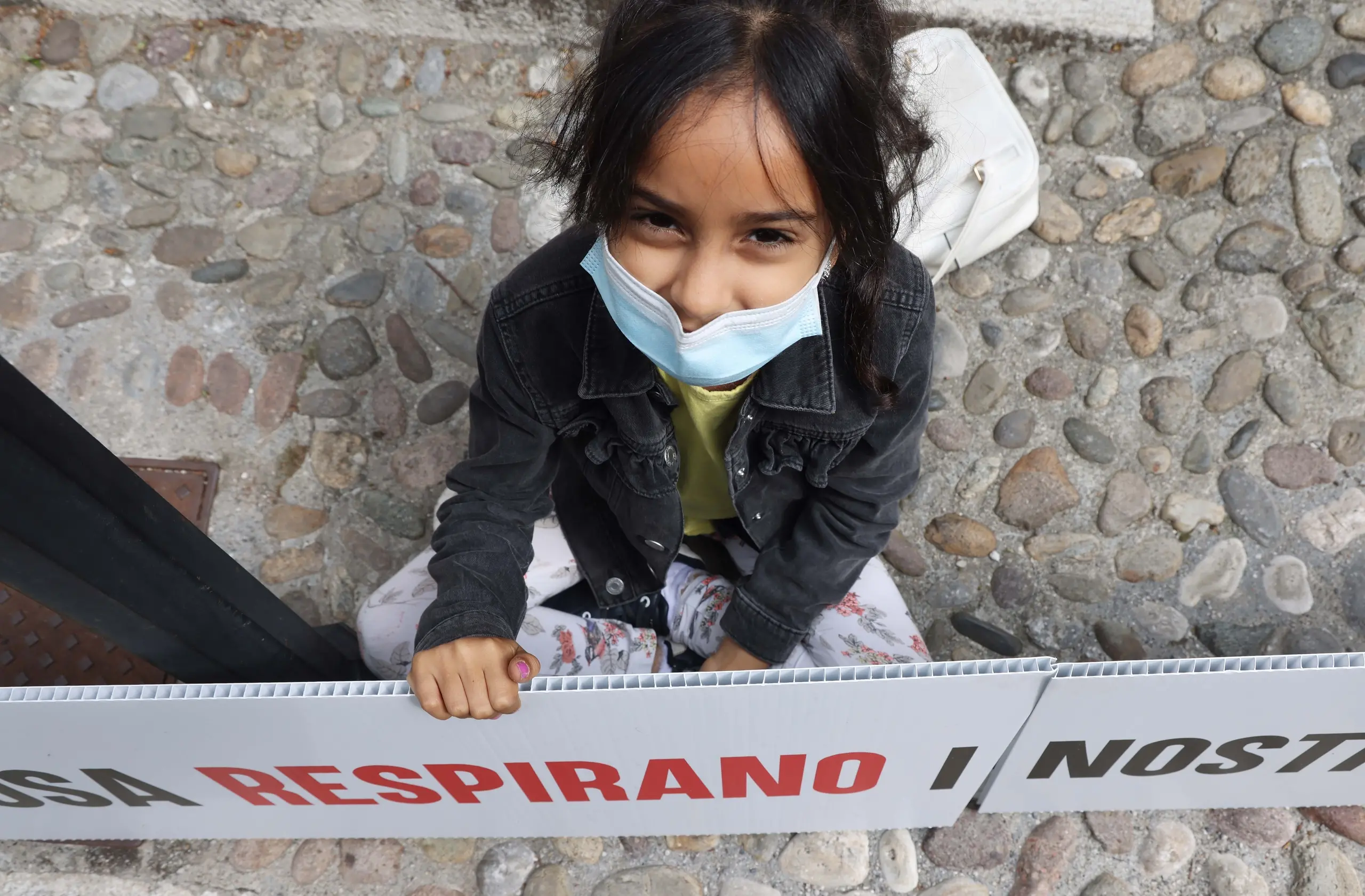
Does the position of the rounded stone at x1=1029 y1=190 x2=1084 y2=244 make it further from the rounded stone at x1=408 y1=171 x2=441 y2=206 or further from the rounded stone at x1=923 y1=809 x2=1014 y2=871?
the rounded stone at x1=408 y1=171 x2=441 y2=206

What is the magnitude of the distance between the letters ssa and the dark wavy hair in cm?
69

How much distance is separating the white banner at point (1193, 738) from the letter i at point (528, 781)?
628mm

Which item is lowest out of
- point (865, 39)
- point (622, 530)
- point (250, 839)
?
point (250, 839)

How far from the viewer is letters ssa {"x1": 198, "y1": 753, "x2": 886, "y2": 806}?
4.08ft

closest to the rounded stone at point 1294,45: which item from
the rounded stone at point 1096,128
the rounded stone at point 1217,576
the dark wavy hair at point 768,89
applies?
the rounded stone at point 1096,128

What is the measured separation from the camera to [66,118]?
2.23m

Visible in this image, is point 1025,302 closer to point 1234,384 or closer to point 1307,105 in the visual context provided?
point 1234,384

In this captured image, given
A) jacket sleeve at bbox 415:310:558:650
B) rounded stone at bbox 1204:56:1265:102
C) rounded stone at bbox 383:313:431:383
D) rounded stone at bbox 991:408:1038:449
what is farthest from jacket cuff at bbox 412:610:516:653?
rounded stone at bbox 1204:56:1265:102

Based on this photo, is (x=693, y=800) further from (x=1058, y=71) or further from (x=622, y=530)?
(x=1058, y=71)

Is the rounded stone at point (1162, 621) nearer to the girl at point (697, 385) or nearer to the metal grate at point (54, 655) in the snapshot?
the girl at point (697, 385)

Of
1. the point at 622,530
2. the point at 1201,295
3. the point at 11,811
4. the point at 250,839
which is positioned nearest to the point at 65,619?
the point at 11,811

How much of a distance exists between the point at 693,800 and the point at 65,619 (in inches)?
44.7

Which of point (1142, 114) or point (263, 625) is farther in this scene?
point (1142, 114)

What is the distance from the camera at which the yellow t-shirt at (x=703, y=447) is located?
1165 millimetres
